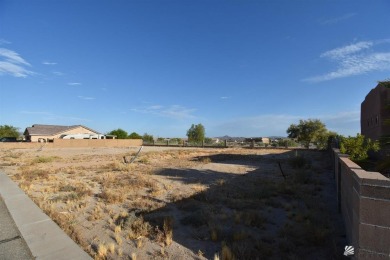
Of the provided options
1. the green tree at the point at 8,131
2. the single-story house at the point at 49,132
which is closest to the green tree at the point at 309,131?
the single-story house at the point at 49,132

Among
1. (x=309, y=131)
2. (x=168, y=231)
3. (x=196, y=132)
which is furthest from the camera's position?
(x=196, y=132)

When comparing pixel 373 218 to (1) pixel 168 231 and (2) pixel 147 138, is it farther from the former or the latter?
(2) pixel 147 138

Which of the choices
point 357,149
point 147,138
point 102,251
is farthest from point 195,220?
point 147,138

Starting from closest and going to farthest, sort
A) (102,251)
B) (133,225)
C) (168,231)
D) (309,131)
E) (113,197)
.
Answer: (102,251) → (168,231) → (133,225) → (113,197) → (309,131)

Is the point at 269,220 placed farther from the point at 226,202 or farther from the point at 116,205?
the point at 116,205

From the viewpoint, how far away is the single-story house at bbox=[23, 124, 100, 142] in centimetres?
6393

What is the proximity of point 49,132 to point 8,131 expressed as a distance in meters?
27.1

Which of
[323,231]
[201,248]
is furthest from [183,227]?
[323,231]

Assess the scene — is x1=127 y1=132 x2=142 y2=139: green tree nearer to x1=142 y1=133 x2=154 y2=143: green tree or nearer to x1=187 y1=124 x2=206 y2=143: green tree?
x1=142 y1=133 x2=154 y2=143: green tree

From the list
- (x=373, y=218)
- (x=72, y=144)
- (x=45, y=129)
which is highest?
(x=45, y=129)

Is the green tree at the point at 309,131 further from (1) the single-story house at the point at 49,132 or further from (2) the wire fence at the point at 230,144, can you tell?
(1) the single-story house at the point at 49,132

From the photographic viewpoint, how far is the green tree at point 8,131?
81750mm

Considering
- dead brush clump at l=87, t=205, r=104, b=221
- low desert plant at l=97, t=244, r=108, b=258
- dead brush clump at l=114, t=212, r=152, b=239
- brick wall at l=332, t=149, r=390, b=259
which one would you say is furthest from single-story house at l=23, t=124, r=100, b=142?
brick wall at l=332, t=149, r=390, b=259

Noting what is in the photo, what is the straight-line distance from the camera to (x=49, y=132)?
222 feet
